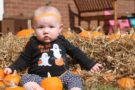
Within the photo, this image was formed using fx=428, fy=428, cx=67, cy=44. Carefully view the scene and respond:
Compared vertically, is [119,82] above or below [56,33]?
below

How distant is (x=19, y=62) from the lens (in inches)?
201

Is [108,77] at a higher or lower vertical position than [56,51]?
lower

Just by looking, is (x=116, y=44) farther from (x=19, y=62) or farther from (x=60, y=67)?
(x=19, y=62)

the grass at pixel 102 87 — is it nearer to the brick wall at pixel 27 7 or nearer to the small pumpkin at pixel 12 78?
the small pumpkin at pixel 12 78

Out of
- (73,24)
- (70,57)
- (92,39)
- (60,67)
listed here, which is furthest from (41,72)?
(73,24)

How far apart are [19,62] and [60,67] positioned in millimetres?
521

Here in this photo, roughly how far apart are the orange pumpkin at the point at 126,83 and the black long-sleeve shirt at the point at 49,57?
420 mm

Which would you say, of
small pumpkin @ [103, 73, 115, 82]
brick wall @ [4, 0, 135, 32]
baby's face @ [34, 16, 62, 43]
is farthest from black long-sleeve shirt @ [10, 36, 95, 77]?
brick wall @ [4, 0, 135, 32]

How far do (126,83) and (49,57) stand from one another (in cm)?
93

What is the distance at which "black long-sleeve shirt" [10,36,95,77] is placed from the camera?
16.2ft

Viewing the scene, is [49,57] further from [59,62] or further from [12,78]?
[12,78]

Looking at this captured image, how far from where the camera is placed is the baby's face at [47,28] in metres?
4.86

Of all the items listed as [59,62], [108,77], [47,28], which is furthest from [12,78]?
[108,77]

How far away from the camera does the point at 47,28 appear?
4879mm
